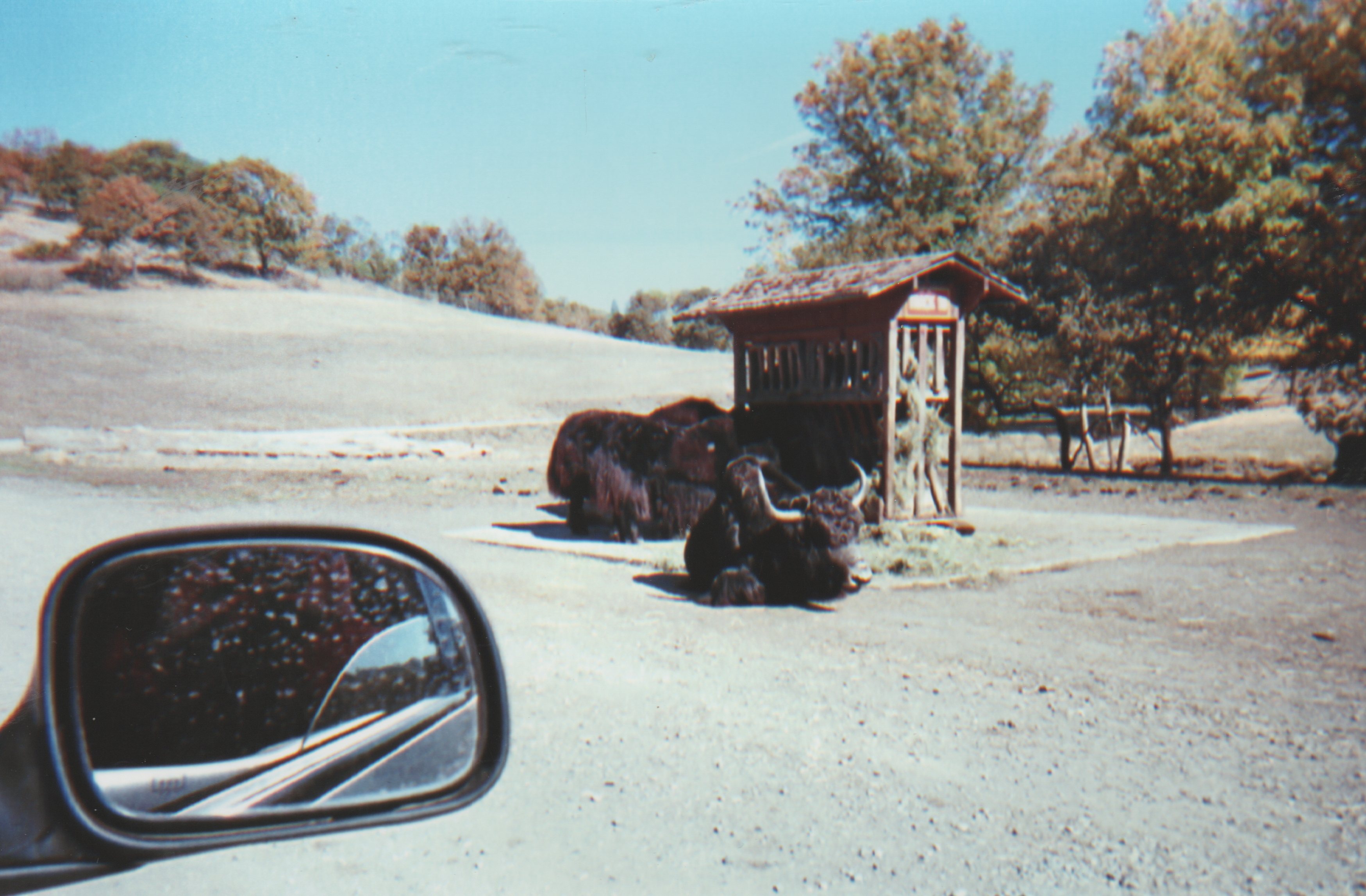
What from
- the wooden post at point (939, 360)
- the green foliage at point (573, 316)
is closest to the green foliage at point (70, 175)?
the green foliage at point (573, 316)

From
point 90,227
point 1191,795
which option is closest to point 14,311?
point 90,227

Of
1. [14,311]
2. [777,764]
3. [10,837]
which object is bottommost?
[777,764]

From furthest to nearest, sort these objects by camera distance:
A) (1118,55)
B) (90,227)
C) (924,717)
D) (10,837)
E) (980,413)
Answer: (90,227) → (980,413) → (1118,55) → (924,717) → (10,837)

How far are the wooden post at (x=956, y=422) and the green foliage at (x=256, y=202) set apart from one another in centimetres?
6013

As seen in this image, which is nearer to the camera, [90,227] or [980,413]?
[980,413]

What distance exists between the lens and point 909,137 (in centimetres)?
3272

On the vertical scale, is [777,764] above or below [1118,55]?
below

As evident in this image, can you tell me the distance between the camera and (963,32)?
117 ft

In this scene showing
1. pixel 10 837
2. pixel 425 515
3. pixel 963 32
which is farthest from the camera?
pixel 963 32

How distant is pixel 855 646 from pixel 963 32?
35266 mm

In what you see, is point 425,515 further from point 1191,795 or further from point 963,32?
point 963,32

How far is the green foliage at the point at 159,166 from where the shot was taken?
63625 mm

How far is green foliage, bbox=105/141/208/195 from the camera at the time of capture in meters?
63.6

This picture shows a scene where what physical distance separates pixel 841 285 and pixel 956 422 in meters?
2.33
